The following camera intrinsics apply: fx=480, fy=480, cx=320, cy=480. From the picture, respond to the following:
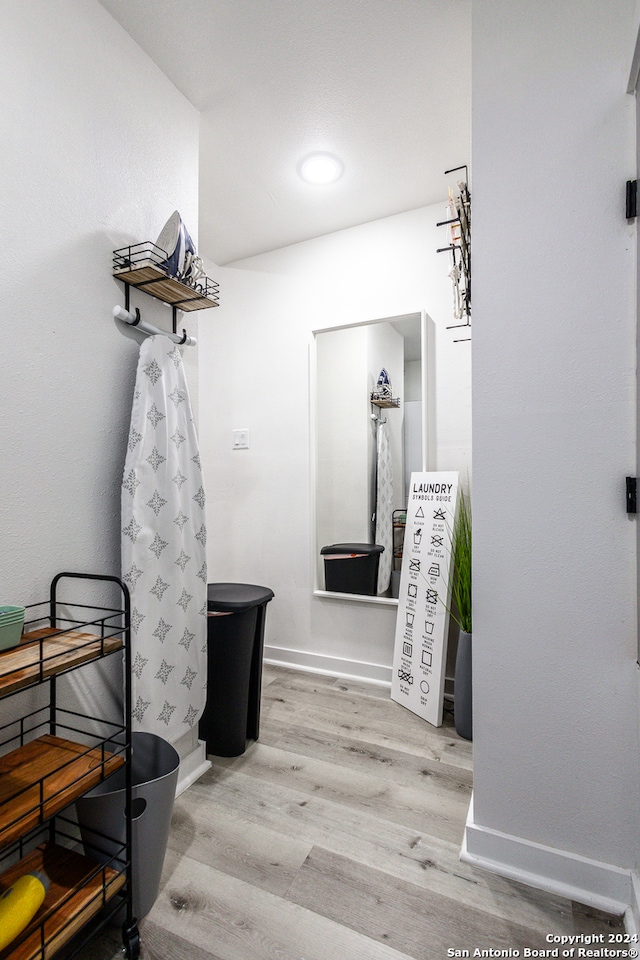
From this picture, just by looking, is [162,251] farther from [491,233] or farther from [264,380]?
[264,380]

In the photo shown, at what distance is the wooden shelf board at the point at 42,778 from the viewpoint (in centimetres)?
93

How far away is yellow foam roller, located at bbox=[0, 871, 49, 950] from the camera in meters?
0.90

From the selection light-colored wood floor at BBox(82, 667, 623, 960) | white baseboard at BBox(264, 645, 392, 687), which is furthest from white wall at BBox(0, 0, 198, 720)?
white baseboard at BBox(264, 645, 392, 687)

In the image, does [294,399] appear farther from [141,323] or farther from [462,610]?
[462,610]

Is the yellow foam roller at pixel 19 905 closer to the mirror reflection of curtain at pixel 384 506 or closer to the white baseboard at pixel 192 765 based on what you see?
the white baseboard at pixel 192 765

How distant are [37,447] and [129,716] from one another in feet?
2.45

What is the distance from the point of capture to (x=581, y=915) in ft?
4.09

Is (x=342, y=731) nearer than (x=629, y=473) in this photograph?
No

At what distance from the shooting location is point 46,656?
105 centimetres

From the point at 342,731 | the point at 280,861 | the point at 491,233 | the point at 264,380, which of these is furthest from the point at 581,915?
the point at 264,380

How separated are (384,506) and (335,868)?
1.64 metres

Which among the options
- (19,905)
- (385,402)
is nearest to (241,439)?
(385,402)

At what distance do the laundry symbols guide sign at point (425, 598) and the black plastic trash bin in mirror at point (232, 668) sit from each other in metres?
0.81

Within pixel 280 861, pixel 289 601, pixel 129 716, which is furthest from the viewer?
pixel 289 601
